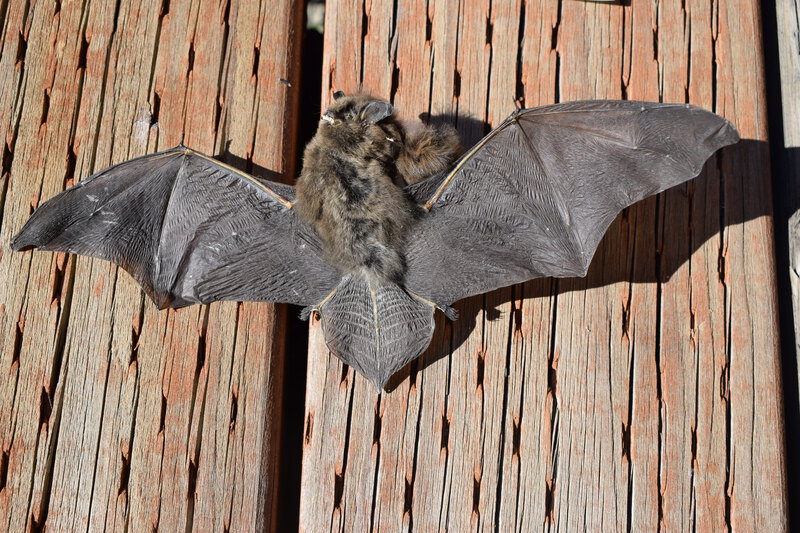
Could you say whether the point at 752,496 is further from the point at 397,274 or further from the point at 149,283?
the point at 149,283

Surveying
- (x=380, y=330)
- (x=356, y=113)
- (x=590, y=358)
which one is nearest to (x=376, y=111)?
(x=356, y=113)

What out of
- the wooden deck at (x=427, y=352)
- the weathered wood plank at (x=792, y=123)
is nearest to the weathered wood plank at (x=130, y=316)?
the wooden deck at (x=427, y=352)

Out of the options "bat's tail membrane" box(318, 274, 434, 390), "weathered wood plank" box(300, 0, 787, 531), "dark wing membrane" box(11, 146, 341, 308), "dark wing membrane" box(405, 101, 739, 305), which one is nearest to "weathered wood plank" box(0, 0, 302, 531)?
"dark wing membrane" box(11, 146, 341, 308)

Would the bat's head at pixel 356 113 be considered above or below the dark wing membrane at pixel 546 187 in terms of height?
above

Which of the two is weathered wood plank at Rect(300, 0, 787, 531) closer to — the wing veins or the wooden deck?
the wooden deck

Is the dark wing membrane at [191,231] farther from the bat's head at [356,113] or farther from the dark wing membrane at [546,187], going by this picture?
the dark wing membrane at [546,187]

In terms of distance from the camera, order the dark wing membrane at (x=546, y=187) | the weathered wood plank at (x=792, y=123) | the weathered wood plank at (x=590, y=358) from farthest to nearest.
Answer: the weathered wood plank at (x=792, y=123) → the weathered wood plank at (x=590, y=358) → the dark wing membrane at (x=546, y=187)

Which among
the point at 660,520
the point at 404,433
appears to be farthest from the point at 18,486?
the point at 660,520

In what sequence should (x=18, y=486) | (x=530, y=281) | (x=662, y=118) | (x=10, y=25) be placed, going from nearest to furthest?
(x=662, y=118)
(x=18, y=486)
(x=530, y=281)
(x=10, y=25)
